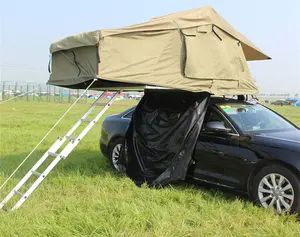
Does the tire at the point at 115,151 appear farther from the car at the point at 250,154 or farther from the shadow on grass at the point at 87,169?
the car at the point at 250,154

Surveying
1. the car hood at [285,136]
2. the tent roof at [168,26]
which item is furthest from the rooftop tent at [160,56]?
the car hood at [285,136]

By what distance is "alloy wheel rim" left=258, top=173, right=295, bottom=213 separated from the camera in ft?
14.1

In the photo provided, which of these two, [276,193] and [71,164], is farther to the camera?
[71,164]

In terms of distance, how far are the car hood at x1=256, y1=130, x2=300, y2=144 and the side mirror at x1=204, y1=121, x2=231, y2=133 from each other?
49cm

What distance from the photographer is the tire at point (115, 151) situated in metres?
6.99

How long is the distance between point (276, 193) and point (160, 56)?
2463mm

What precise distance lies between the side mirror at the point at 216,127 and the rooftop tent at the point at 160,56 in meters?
0.50

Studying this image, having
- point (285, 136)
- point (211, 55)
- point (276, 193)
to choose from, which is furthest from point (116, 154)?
point (276, 193)

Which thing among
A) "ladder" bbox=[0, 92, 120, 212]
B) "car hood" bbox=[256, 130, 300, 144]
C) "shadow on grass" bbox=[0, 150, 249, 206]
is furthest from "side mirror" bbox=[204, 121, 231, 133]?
"ladder" bbox=[0, 92, 120, 212]

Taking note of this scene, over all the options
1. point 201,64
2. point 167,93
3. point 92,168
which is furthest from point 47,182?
point 201,64

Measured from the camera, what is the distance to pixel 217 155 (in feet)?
16.8

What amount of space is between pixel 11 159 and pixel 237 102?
4991mm

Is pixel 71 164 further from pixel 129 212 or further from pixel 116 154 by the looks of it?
pixel 129 212

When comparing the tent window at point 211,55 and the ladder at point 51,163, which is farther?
the tent window at point 211,55
